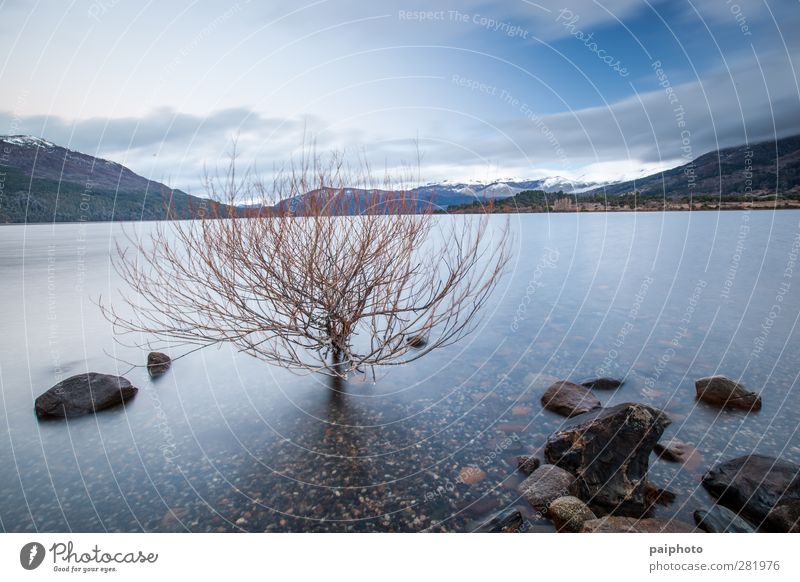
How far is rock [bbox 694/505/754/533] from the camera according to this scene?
209 inches

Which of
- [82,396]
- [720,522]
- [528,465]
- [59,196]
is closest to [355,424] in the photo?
[528,465]

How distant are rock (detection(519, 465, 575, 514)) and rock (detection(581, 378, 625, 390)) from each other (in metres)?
4.81

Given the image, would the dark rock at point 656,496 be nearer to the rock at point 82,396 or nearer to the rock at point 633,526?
the rock at point 633,526

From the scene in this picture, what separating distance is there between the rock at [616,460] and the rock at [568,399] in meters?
2.42

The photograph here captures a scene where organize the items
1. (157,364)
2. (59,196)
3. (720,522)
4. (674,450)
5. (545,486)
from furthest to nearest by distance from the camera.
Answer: (59,196)
(157,364)
(674,450)
(545,486)
(720,522)

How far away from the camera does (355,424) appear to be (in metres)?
8.84

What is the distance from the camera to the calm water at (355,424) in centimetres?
620

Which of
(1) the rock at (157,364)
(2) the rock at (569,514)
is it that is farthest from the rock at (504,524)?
(1) the rock at (157,364)

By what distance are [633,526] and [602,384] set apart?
19.9 feet

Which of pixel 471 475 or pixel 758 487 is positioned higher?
pixel 758 487

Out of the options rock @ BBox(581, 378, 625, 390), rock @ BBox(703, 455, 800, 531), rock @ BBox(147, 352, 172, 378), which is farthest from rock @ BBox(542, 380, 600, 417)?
rock @ BBox(147, 352, 172, 378)

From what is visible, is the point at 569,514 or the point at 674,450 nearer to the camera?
the point at 569,514

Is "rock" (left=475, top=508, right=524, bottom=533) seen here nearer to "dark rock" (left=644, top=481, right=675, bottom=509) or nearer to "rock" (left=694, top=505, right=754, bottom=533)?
"dark rock" (left=644, top=481, right=675, bottom=509)

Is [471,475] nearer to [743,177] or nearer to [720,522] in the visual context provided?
[720,522]
